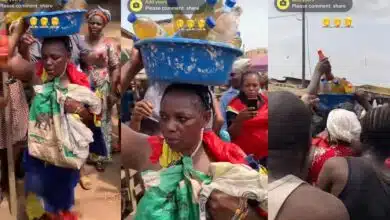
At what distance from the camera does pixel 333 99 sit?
8.07 feet

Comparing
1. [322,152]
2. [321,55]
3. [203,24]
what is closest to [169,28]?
[203,24]

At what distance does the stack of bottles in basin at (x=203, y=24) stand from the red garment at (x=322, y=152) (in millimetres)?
674

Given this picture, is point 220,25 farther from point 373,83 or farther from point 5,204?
point 5,204

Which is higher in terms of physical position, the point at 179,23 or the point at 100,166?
the point at 179,23

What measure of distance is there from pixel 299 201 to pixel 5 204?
5.12 ft

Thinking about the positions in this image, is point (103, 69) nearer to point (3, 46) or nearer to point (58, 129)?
point (58, 129)

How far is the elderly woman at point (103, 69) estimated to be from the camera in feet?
8.05

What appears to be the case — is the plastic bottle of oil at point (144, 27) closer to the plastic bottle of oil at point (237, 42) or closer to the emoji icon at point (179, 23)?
the emoji icon at point (179, 23)

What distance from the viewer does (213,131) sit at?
237 cm

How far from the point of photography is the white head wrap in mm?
2457

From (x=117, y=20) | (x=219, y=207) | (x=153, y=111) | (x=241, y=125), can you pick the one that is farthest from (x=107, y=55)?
(x=219, y=207)

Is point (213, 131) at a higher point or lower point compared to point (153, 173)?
higher

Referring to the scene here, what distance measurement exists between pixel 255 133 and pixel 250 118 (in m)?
0.08

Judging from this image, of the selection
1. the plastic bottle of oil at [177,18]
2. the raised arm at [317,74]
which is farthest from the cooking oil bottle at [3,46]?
the raised arm at [317,74]
